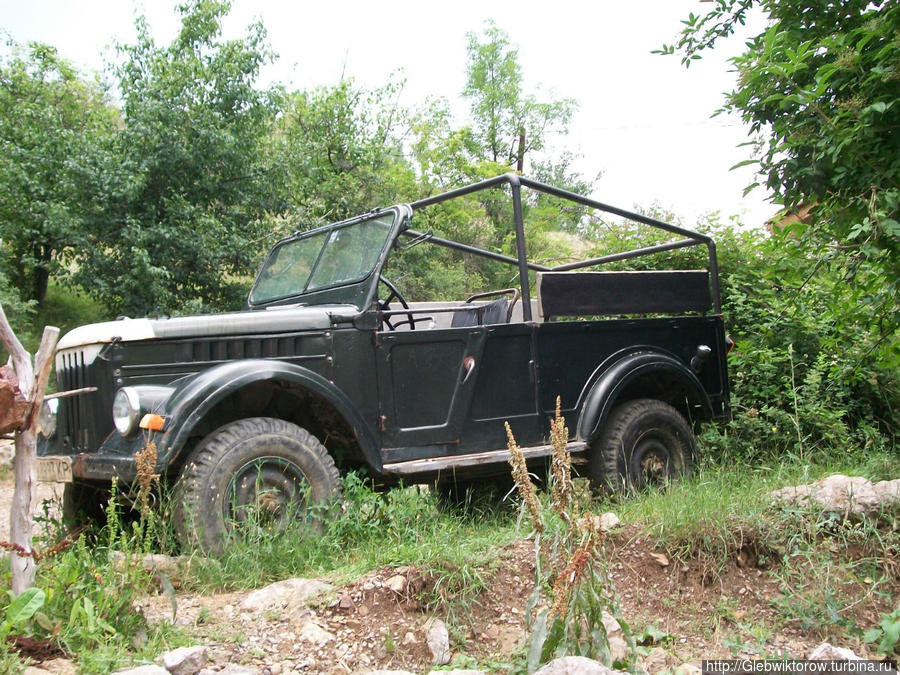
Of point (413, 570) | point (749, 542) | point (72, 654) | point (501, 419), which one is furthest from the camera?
point (501, 419)

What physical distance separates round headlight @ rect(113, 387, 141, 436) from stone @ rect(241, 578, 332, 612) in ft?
3.27

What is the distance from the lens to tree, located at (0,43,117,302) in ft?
35.6

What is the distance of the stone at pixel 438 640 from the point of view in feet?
9.85

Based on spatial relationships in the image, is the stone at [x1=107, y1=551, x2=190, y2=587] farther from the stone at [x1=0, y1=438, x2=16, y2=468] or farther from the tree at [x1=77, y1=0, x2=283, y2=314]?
the tree at [x1=77, y1=0, x2=283, y2=314]

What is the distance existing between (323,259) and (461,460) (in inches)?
63.1

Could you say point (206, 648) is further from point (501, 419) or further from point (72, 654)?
point (501, 419)

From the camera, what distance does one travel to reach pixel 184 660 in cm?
259

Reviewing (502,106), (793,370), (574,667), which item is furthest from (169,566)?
(502,106)

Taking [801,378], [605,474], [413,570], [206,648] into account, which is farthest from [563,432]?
[801,378]

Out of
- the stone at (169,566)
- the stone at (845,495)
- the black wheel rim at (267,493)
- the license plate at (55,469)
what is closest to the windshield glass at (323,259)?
the black wheel rim at (267,493)

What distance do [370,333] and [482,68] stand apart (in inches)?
985

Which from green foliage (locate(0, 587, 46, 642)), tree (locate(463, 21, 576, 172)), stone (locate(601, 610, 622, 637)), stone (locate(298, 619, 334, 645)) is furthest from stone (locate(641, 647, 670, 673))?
tree (locate(463, 21, 576, 172))

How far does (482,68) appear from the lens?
2762 centimetres

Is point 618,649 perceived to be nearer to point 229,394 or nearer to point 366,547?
point 366,547
